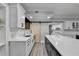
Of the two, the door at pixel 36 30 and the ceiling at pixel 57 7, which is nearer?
the ceiling at pixel 57 7

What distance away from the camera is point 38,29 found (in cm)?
474

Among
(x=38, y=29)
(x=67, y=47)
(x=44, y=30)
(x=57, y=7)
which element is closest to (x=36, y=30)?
(x=38, y=29)

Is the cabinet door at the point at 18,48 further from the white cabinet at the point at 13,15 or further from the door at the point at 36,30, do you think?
the door at the point at 36,30

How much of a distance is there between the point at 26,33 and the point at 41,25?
2.54ft

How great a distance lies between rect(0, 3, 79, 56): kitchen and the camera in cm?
255

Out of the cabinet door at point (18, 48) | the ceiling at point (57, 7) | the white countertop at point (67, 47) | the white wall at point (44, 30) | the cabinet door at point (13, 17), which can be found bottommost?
the cabinet door at point (18, 48)

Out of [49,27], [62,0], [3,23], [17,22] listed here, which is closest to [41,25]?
[49,27]

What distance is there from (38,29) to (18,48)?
1.59 metres

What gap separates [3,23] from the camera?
2.85 metres

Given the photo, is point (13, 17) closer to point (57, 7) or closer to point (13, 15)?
point (13, 15)

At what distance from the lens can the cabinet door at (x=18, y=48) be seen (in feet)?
10.8

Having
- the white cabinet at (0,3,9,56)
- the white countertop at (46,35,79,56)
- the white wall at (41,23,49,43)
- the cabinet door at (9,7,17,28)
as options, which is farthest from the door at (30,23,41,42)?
the white countertop at (46,35,79,56)

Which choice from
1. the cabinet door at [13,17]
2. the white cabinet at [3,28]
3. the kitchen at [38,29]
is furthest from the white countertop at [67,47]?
the cabinet door at [13,17]

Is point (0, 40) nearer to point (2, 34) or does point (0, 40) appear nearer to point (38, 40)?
point (2, 34)
